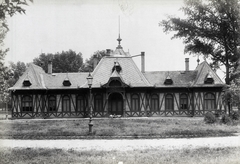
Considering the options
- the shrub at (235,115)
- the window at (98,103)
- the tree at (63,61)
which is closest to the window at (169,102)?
the window at (98,103)

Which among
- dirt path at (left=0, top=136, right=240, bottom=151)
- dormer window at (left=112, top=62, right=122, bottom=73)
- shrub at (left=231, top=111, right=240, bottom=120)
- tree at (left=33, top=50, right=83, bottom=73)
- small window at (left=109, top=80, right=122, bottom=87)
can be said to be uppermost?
tree at (left=33, top=50, right=83, bottom=73)

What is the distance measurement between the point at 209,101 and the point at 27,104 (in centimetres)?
2089

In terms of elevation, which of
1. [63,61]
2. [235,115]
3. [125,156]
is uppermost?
[63,61]

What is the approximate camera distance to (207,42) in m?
33.7

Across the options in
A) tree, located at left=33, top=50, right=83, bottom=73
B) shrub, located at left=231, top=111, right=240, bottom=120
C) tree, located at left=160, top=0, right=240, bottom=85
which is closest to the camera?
shrub, located at left=231, top=111, right=240, bottom=120

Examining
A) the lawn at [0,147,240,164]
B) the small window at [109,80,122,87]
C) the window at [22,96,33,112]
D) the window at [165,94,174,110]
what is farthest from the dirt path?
the window at [22,96,33,112]

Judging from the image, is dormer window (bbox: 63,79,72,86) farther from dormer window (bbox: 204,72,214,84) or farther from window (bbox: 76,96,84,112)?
dormer window (bbox: 204,72,214,84)

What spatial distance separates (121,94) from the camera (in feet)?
102

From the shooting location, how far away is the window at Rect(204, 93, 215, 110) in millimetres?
31453

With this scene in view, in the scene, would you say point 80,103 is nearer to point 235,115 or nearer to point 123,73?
point 123,73

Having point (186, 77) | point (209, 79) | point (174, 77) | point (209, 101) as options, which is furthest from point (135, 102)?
point (209, 79)

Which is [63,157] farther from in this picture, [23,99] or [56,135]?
[23,99]

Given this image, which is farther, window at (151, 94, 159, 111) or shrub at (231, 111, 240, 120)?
window at (151, 94, 159, 111)

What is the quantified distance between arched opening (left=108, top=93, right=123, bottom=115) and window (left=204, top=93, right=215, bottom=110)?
9.62 metres
